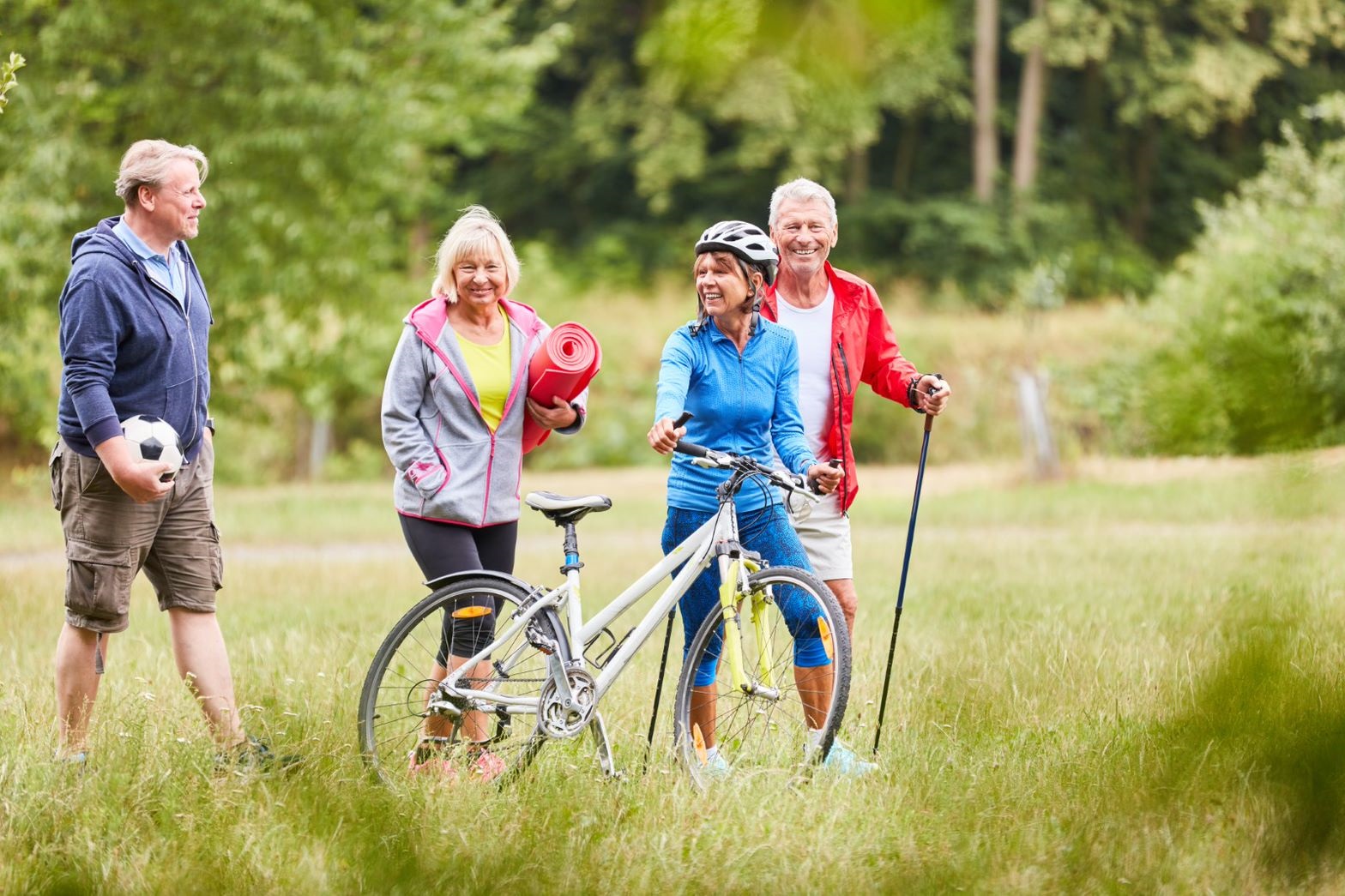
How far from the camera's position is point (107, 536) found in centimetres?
418

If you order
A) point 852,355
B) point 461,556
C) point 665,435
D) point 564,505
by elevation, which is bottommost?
point 461,556

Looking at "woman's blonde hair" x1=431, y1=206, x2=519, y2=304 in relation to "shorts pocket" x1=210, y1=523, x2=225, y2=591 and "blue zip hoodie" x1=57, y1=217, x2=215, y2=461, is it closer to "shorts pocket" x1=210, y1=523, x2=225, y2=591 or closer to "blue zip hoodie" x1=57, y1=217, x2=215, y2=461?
"blue zip hoodie" x1=57, y1=217, x2=215, y2=461

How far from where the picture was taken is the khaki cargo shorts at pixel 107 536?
13.7 feet

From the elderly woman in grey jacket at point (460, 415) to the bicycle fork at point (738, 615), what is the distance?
658mm

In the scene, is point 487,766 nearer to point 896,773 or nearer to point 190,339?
point 896,773

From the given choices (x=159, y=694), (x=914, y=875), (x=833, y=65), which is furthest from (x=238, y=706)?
(x=833, y=65)

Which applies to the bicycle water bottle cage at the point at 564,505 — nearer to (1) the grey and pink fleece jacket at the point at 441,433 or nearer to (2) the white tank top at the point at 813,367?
(1) the grey and pink fleece jacket at the point at 441,433

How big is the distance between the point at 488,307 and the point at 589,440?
63.3ft

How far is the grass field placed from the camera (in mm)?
1229

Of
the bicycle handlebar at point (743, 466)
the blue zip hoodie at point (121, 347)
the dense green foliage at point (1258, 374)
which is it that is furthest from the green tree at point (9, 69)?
the dense green foliage at point (1258, 374)

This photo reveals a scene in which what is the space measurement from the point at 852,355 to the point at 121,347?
2143mm

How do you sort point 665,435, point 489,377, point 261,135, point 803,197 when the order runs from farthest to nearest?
point 261,135 → point 803,197 → point 489,377 → point 665,435

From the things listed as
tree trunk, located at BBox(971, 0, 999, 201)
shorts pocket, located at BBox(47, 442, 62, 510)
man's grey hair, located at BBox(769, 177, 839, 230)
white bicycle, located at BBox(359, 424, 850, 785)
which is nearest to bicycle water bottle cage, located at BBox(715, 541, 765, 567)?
white bicycle, located at BBox(359, 424, 850, 785)

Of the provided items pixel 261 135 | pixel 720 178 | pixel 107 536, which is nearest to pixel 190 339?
pixel 107 536
